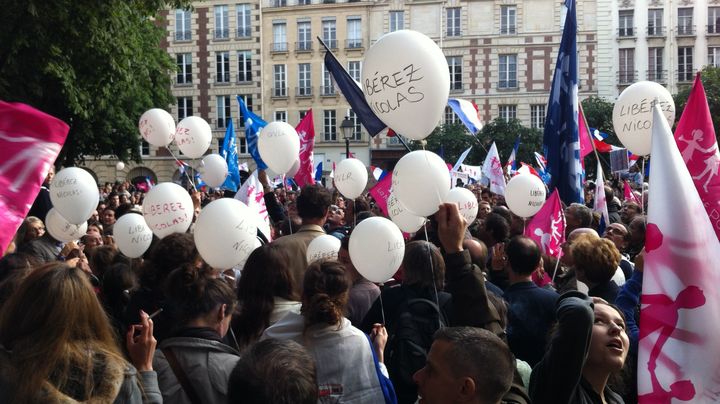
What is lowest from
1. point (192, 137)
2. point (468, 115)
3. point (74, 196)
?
point (74, 196)

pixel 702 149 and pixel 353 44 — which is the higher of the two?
pixel 353 44

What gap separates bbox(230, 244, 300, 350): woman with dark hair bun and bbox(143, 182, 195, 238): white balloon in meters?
2.62

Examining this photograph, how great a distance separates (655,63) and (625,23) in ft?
9.25

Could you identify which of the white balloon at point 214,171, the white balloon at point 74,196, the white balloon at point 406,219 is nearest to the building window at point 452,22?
the white balloon at point 214,171

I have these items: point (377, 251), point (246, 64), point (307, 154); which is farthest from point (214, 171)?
point (246, 64)

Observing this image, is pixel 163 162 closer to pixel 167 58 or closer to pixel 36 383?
pixel 167 58

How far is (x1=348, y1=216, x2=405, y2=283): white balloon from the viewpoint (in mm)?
4621

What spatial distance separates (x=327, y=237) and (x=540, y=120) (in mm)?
39915

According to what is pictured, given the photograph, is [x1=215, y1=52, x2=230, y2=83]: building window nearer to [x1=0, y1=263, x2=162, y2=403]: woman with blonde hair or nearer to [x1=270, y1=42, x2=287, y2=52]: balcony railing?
[x1=270, y1=42, x2=287, y2=52]: balcony railing

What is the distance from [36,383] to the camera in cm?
226

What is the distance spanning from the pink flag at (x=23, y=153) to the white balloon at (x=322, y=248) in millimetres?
1782

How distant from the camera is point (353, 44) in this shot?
45.5m

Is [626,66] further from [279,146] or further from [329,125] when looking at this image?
[279,146]

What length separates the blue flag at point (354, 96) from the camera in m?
7.59
